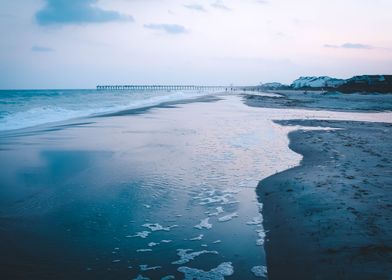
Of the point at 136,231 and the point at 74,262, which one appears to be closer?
the point at 74,262

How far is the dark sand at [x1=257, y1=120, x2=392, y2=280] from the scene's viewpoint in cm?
414

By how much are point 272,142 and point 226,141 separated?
2.04 meters

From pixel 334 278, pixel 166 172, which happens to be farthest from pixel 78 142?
pixel 334 278

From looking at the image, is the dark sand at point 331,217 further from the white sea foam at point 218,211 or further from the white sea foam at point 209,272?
the white sea foam at point 218,211

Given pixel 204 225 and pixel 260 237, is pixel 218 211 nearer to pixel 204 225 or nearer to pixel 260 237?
pixel 204 225

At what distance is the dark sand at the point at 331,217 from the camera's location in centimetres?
414

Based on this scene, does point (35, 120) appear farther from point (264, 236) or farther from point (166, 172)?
point (264, 236)

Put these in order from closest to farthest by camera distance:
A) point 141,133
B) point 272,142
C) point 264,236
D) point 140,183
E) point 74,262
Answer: point 74,262
point 264,236
point 140,183
point 272,142
point 141,133

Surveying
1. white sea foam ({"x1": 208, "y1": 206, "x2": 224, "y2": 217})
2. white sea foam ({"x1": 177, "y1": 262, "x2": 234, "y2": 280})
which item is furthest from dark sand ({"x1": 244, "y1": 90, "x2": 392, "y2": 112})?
white sea foam ({"x1": 177, "y1": 262, "x2": 234, "y2": 280})

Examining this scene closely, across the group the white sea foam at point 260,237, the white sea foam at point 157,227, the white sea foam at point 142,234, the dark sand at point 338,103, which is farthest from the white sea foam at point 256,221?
the dark sand at point 338,103

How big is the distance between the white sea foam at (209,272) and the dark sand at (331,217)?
1.83 ft

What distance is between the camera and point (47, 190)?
24.8ft

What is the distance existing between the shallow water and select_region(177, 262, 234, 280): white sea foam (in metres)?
0.01

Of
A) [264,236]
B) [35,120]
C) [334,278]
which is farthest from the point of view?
[35,120]
